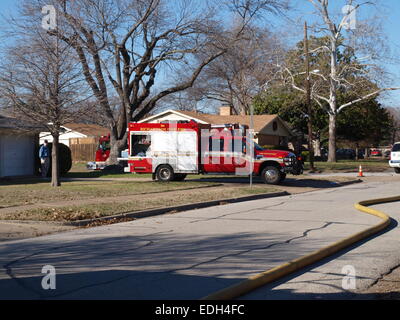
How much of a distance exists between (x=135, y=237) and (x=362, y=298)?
17.6 feet

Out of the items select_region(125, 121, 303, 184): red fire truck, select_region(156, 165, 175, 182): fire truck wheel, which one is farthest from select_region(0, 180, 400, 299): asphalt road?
select_region(156, 165, 175, 182): fire truck wheel

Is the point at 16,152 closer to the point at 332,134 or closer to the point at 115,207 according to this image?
the point at 115,207

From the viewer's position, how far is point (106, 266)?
7.98m

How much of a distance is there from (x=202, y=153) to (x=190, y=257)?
15.2 m

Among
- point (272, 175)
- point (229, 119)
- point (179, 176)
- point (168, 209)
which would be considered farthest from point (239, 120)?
point (168, 209)

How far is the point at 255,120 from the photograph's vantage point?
153 ft

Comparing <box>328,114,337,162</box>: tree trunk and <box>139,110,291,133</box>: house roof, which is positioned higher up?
<box>139,110,291,133</box>: house roof

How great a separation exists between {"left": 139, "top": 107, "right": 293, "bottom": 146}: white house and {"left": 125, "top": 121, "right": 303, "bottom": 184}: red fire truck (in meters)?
18.4

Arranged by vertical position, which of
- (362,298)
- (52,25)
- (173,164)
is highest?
(52,25)

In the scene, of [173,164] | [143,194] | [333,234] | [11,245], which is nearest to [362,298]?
[333,234]

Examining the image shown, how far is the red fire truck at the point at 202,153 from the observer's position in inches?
919

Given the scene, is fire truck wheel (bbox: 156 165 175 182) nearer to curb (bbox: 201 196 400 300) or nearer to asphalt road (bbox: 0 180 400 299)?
asphalt road (bbox: 0 180 400 299)

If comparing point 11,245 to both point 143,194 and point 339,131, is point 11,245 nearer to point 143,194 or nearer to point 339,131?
point 143,194

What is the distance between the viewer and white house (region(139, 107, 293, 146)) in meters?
44.7
